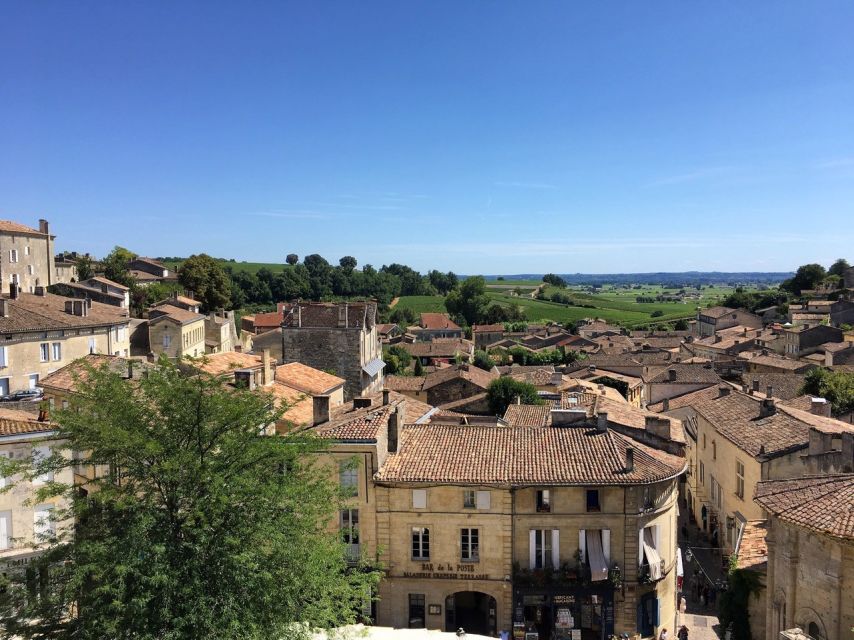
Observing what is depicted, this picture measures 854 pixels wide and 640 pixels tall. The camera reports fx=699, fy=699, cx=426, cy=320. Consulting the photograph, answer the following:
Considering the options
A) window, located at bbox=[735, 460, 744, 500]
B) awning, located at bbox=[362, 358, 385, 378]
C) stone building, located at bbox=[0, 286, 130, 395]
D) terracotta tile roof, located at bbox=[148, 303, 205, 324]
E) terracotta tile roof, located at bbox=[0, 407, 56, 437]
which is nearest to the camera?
terracotta tile roof, located at bbox=[0, 407, 56, 437]

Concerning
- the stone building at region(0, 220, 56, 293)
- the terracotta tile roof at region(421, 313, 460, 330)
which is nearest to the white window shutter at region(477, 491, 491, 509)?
the stone building at region(0, 220, 56, 293)

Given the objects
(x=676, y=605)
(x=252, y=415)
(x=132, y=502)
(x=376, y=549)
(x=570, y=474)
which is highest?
(x=252, y=415)

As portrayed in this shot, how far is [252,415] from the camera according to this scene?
1998cm

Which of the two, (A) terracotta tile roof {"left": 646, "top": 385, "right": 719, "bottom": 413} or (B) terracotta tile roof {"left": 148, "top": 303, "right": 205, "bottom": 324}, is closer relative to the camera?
(A) terracotta tile roof {"left": 646, "top": 385, "right": 719, "bottom": 413}

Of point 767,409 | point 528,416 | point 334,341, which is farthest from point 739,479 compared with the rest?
point 334,341

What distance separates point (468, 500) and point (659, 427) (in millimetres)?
10895

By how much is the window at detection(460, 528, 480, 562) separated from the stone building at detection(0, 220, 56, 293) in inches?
2459

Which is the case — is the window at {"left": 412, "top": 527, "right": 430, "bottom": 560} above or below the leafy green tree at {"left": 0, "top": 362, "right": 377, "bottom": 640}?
below

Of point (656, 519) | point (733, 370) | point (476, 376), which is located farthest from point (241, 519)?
point (733, 370)

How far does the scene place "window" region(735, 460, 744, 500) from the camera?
3388 centimetres

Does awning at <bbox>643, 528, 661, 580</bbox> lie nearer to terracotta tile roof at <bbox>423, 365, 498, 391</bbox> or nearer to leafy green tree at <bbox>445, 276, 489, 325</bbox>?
terracotta tile roof at <bbox>423, 365, 498, 391</bbox>

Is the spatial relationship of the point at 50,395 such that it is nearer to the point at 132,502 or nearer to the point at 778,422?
the point at 132,502

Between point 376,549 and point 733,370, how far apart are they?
206ft

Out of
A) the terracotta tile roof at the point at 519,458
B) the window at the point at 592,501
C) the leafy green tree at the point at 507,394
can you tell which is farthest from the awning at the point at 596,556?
the leafy green tree at the point at 507,394
